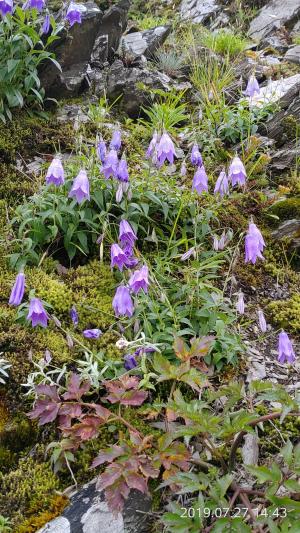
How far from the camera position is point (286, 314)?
3.11 m

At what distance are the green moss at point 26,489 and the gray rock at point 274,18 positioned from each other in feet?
19.7

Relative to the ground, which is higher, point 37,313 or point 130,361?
point 37,313

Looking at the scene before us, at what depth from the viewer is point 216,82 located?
4.98 meters

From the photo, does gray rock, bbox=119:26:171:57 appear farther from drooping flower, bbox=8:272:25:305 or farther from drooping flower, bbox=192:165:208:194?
drooping flower, bbox=8:272:25:305

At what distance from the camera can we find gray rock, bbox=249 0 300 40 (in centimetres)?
684

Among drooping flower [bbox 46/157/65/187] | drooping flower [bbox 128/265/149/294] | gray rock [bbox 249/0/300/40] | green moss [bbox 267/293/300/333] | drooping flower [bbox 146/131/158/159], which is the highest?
drooping flower [bbox 46/157/65/187]

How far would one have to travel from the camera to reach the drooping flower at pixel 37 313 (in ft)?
8.14

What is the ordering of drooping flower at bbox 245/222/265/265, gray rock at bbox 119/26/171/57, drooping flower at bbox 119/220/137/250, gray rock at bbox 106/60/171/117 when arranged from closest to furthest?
drooping flower at bbox 245/222/265/265
drooping flower at bbox 119/220/137/250
gray rock at bbox 106/60/171/117
gray rock at bbox 119/26/171/57

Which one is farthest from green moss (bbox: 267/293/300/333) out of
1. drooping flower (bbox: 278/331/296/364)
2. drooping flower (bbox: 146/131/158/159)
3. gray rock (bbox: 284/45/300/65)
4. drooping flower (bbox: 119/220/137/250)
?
gray rock (bbox: 284/45/300/65)

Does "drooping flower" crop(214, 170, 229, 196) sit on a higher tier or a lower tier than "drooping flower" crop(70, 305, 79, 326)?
higher

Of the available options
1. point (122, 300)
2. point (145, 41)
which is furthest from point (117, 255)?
point (145, 41)

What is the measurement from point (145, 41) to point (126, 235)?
361cm

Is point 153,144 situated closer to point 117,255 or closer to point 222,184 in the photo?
point 222,184

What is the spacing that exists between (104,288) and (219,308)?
2.08 feet
